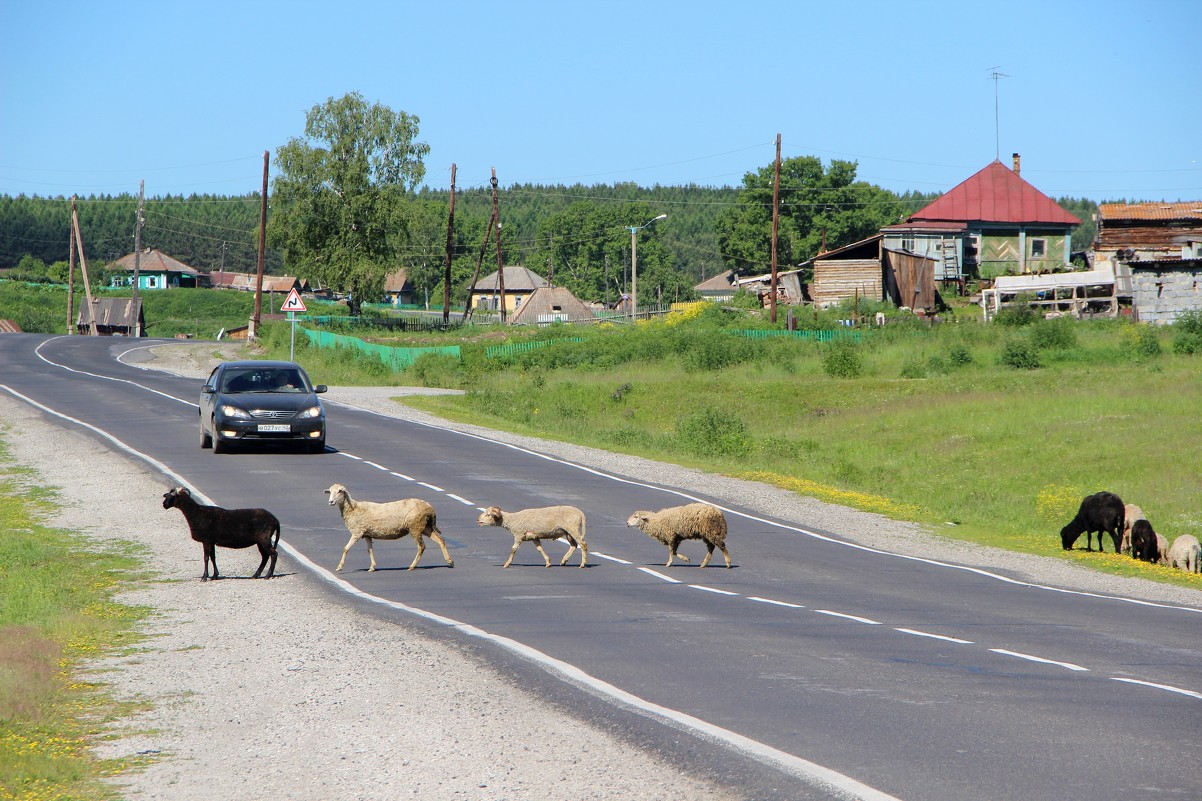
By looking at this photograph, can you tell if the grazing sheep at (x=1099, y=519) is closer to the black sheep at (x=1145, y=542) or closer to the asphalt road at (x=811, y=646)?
the black sheep at (x=1145, y=542)

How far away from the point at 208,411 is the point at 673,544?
1480cm

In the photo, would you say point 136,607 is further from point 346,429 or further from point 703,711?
point 346,429

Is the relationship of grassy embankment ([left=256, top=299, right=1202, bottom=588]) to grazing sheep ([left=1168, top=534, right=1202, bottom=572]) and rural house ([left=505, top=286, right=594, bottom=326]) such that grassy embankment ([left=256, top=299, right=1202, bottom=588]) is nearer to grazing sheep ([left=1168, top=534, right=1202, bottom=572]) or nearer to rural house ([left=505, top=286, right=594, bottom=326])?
grazing sheep ([left=1168, top=534, right=1202, bottom=572])

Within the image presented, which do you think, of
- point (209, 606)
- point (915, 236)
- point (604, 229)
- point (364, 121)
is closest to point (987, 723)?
point (209, 606)

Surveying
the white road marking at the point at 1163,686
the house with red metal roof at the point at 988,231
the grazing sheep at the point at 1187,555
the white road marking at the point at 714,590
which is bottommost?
the grazing sheep at the point at 1187,555

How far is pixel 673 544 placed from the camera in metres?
16.3

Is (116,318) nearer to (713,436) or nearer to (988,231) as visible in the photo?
(988,231)

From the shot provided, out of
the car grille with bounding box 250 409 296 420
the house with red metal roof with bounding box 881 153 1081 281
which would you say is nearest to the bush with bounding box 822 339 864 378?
the house with red metal roof with bounding box 881 153 1081 281

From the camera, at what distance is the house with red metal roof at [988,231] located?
80500mm

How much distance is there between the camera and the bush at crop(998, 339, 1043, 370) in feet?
182

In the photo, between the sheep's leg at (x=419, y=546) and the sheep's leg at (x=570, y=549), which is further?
the sheep's leg at (x=570, y=549)

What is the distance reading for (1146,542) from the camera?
19.5m

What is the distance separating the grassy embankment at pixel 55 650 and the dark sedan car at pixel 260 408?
7.36 meters

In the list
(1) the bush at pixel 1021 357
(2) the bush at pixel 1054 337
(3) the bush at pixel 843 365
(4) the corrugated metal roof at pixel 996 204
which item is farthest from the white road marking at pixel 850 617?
(4) the corrugated metal roof at pixel 996 204
